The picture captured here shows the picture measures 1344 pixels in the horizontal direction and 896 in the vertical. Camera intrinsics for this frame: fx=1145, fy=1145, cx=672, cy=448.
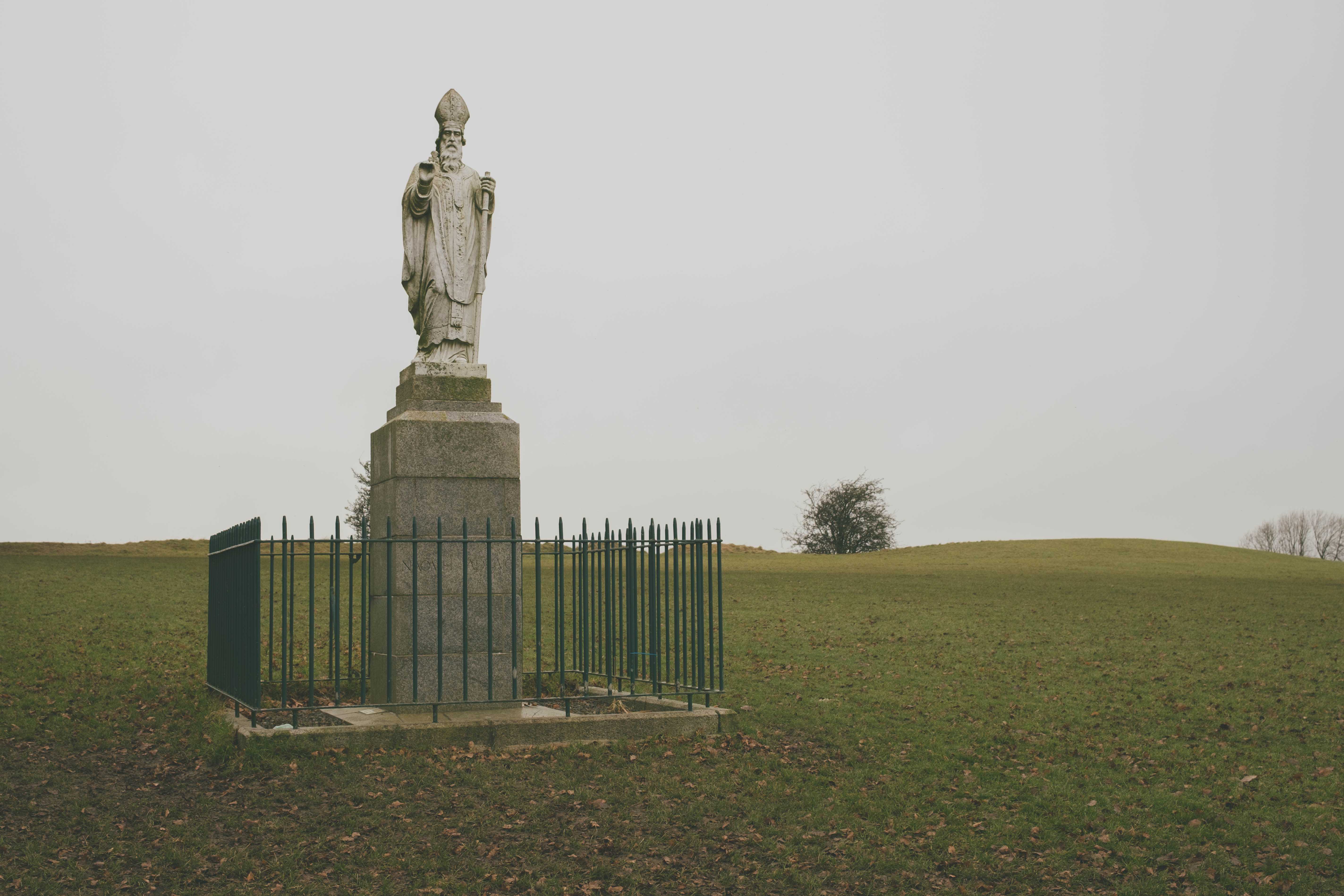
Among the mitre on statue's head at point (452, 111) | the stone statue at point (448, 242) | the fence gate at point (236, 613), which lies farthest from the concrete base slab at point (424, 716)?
the mitre on statue's head at point (452, 111)

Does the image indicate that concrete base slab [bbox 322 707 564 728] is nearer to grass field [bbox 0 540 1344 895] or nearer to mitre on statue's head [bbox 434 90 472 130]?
grass field [bbox 0 540 1344 895]

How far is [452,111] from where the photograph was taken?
11.5 m

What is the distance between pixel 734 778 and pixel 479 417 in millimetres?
4089

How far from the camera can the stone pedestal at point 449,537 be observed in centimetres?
1053

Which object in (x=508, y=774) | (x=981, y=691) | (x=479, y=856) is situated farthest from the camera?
(x=981, y=691)

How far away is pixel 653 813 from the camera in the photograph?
27.6 ft

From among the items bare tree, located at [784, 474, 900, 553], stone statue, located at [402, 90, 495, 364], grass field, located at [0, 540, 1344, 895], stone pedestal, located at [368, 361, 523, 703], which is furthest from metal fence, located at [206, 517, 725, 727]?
bare tree, located at [784, 474, 900, 553]

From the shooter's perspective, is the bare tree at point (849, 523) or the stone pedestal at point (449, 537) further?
the bare tree at point (849, 523)

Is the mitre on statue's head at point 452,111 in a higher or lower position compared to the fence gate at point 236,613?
higher

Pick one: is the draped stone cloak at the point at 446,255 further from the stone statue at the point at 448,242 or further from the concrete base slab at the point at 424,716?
the concrete base slab at the point at 424,716

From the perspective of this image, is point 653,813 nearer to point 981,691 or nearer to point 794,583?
point 981,691

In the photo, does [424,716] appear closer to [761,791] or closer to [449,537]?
[449,537]

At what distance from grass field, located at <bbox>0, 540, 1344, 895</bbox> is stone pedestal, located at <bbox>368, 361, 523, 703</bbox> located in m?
1.32

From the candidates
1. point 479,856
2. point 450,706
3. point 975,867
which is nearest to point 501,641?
point 450,706
